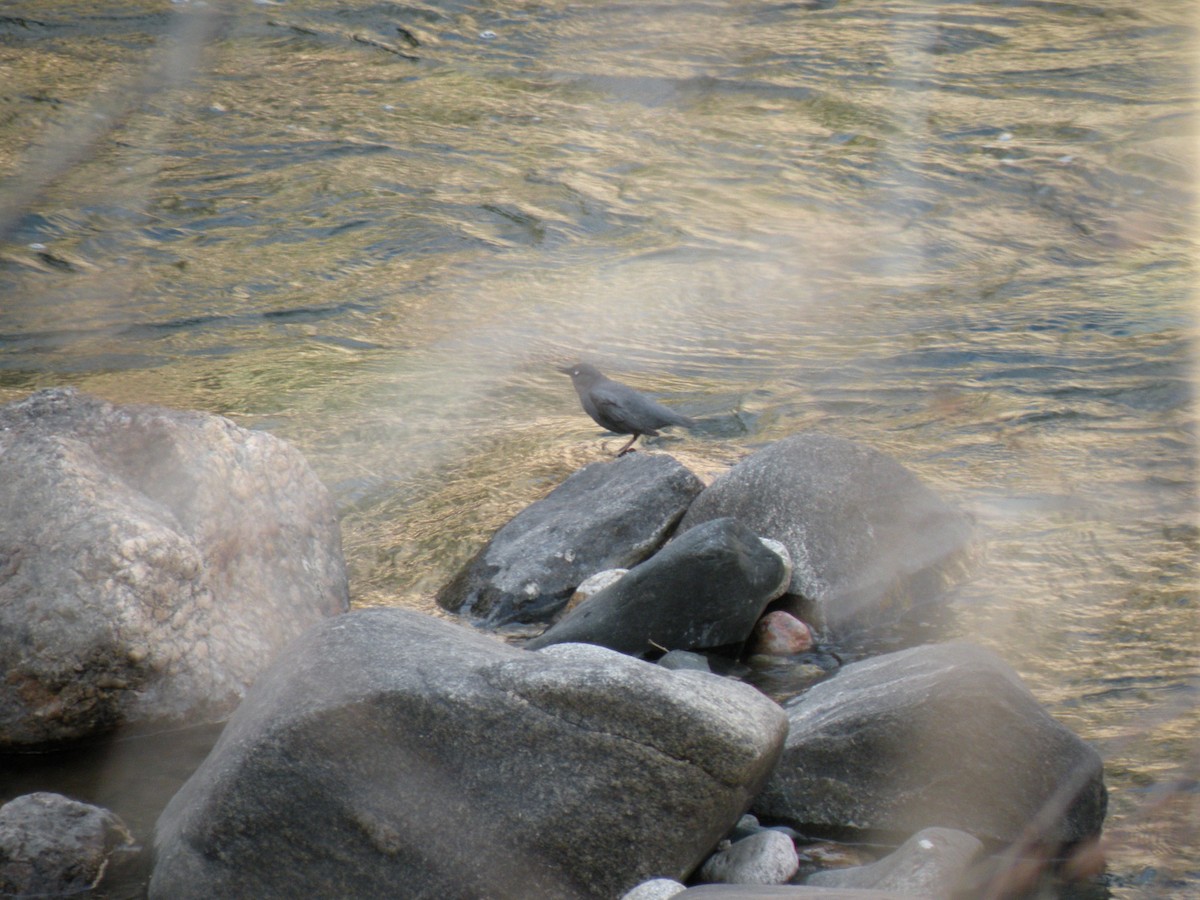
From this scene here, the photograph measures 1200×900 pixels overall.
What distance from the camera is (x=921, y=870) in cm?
326

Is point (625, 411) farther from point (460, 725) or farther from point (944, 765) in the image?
point (460, 725)

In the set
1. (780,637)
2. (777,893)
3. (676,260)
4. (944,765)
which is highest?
(777,893)

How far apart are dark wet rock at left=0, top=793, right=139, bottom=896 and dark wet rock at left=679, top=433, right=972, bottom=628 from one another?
242 centimetres

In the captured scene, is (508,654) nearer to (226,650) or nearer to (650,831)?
(650,831)

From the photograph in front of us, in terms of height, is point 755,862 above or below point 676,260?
above

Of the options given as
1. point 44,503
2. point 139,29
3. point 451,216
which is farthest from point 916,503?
point 139,29

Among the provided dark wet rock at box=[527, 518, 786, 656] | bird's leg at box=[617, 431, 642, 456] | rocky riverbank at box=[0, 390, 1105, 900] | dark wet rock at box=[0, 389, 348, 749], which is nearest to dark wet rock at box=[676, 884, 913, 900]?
rocky riverbank at box=[0, 390, 1105, 900]

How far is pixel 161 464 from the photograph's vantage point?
4680 mm

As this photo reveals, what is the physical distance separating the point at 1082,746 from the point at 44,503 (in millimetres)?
3039

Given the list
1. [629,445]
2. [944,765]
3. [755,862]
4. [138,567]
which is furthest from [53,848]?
[629,445]

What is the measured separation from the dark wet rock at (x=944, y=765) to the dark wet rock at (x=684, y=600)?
915mm

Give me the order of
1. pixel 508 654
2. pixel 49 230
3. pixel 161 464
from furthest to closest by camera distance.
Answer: pixel 49 230 → pixel 161 464 → pixel 508 654

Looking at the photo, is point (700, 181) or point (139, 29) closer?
point (700, 181)

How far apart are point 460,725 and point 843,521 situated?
87.1 inches
